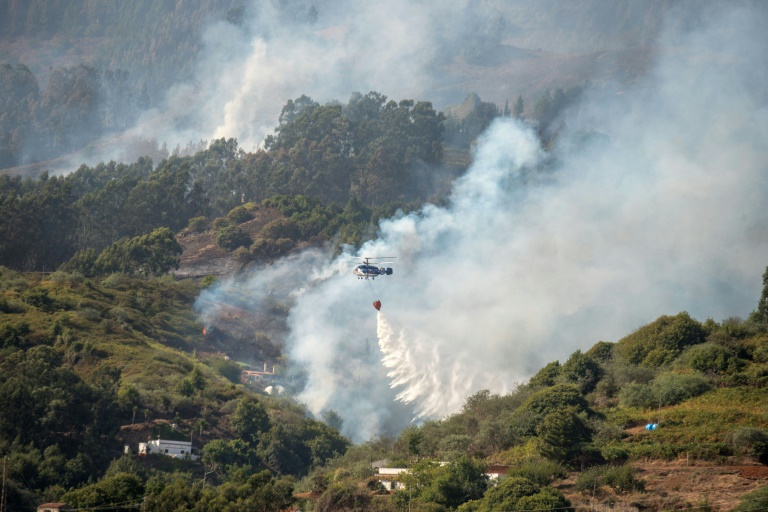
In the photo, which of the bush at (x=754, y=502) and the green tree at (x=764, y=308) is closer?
the bush at (x=754, y=502)

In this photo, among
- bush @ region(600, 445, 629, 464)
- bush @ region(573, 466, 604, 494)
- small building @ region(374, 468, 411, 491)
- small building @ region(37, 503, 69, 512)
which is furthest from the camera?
small building @ region(374, 468, 411, 491)

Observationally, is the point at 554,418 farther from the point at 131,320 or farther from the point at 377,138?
the point at 377,138

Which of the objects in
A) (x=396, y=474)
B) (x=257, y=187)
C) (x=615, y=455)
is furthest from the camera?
(x=257, y=187)

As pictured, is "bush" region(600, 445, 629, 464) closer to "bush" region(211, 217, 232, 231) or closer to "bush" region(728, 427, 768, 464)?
"bush" region(728, 427, 768, 464)

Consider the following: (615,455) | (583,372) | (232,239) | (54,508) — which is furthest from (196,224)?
(615,455)

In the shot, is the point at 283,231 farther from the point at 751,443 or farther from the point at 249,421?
the point at 751,443

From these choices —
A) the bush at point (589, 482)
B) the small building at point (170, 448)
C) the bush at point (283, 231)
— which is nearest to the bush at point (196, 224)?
the bush at point (283, 231)

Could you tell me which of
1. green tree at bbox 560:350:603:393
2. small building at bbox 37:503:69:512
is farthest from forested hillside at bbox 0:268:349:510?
green tree at bbox 560:350:603:393

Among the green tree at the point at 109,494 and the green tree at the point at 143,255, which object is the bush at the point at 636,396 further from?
the green tree at the point at 143,255
